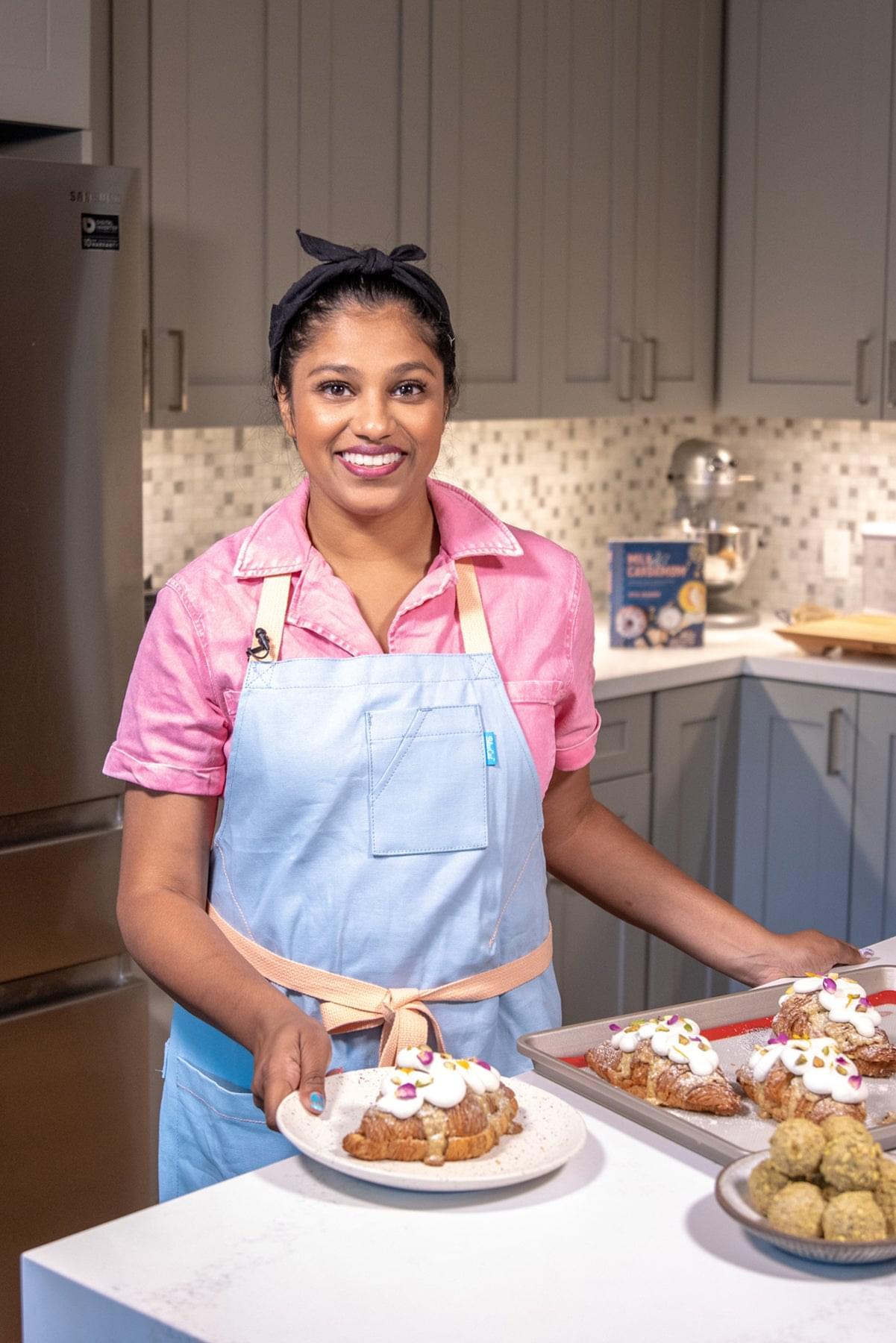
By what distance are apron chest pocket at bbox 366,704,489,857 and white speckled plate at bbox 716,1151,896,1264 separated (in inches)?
20.0

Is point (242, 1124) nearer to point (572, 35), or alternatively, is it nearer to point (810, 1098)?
point (810, 1098)

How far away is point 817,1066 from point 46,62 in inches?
72.5

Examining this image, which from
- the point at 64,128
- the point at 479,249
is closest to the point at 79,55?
the point at 64,128

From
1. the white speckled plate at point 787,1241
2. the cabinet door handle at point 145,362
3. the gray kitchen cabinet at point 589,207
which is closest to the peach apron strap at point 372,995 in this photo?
the white speckled plate at point 787,1241

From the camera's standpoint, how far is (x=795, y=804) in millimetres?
3473

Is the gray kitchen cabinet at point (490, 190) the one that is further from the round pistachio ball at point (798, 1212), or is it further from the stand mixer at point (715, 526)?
the round pistachio ball at point (798, 1212)

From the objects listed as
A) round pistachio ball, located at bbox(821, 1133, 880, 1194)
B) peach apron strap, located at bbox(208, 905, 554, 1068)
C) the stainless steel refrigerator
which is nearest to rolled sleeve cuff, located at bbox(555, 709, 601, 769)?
peach apron strap, located at bbox(208, 905, 554, 1068)

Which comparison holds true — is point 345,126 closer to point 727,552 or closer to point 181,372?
point 181,372

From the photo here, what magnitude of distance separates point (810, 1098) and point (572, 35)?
2.63 m

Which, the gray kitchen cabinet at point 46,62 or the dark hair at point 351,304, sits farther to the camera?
the gray kitchen cabinet at point 46,62

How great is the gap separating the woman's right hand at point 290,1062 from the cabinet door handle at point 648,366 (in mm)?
2550

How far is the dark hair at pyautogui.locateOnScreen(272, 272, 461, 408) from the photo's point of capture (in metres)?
1.59

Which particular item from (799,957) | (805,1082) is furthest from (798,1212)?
(799,957)

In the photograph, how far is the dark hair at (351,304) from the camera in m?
1.59
